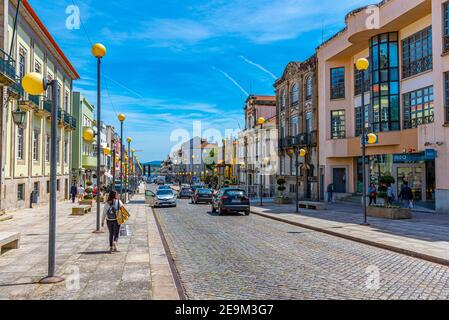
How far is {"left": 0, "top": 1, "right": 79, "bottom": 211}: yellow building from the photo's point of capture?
20.2 metres

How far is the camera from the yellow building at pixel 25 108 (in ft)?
66.3

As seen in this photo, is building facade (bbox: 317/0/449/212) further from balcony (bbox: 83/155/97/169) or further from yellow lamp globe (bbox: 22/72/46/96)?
balcony (bbox: 83/155/97/169)

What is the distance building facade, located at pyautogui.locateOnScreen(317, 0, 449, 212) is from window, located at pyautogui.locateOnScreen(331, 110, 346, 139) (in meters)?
0.08

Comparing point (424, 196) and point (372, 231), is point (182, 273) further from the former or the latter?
point (424, 196)

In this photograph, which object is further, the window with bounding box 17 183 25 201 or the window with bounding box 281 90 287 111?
the window with bounding box 281 90 287 111

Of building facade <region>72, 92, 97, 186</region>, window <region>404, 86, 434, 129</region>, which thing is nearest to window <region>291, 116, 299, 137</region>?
window <region>404, 86, 434, 129</region>

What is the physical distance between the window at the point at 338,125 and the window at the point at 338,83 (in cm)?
138

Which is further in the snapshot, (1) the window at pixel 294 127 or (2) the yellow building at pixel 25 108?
(1) the window at pixel 294 127

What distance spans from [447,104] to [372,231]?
10.4m

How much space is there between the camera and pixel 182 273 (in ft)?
27.9

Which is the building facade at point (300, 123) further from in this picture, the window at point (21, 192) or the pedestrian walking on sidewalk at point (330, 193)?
the window at point (21, 192)

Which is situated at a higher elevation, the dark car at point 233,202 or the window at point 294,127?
the window at point 294,127

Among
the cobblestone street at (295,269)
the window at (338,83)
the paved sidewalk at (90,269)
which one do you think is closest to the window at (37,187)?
the paved sidewalk at (90,269)

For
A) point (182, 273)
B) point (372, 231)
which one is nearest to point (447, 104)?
point (372, 231)
